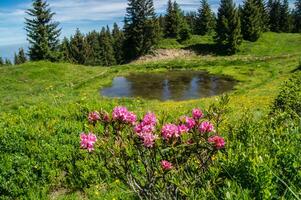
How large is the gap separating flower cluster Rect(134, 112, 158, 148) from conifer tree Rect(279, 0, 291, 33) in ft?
317

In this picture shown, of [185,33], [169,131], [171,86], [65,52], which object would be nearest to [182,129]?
[169,131]

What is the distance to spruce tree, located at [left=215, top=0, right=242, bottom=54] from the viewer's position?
190 feet

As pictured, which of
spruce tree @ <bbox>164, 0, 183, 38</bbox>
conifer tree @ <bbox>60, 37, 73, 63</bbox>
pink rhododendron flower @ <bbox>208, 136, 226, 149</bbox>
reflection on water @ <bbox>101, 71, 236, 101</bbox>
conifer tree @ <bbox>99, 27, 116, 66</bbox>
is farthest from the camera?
conifer tree @ <bbox>99, 27, 116, 66</bbox>

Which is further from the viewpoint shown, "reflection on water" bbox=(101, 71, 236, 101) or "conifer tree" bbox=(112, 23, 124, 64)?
"conifer tree" bbox=(112, 23, 124, 64)

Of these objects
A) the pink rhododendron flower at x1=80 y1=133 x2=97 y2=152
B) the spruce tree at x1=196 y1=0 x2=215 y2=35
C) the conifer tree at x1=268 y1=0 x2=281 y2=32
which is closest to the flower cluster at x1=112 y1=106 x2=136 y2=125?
the pink rhododendron flower at x1=80 y1=133 x2=97 y2=152

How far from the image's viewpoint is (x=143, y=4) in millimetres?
65875

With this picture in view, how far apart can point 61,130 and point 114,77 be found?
102 ft

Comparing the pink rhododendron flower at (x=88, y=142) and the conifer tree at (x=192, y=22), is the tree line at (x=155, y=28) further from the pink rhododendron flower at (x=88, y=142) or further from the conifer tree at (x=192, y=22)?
the pink rhododendron flower at (x=88, y=142)

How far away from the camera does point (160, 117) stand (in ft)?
17.3

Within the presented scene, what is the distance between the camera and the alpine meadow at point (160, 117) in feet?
15.1

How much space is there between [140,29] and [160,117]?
6134 centimetres

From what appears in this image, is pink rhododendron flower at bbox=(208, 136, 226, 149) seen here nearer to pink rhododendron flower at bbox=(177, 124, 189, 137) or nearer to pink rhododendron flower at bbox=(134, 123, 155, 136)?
pink rhododendron flower at bbox=(177, 124, 189, 137)

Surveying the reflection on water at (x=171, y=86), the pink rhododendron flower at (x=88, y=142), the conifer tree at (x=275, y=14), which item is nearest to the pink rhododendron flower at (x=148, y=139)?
the pink rhododendron flower at (x=88, y=142)

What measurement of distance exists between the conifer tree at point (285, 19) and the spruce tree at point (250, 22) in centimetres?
3251
